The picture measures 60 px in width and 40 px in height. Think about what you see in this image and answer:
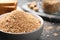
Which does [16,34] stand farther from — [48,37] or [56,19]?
[56,19]

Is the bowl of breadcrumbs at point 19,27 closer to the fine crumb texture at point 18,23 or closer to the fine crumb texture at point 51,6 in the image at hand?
the fine crumb texture at point 18,23

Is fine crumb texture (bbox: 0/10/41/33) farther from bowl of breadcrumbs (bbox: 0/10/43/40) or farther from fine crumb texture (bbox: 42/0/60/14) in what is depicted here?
fine crumb texture (bbox: 42/0/60/14)

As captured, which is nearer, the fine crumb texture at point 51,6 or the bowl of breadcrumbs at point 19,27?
the bowl of breadcrumbs at point 19,27

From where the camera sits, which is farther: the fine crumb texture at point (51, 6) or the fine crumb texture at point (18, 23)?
the fine crumb texture at point (51, 6)

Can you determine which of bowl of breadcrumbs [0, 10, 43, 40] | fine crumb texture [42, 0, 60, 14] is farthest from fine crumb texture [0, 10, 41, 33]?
fine crumb texture [42, 0, 60, 14]

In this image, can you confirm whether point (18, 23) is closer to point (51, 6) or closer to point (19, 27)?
point (19, 27)

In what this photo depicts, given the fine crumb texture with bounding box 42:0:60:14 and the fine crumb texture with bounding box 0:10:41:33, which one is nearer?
the fine crumb texture with bounding box 0:10:41:33

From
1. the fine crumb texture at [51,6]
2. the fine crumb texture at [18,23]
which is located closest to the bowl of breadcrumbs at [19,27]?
the fine crumb texture at [18,23]
